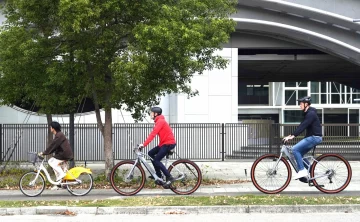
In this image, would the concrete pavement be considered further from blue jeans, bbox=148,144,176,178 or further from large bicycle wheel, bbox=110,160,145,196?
blue jeans, bbox=148,144,176,178

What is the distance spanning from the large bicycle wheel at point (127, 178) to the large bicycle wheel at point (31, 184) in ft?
5.08

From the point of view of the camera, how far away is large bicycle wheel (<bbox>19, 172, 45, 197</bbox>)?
12.2 meters

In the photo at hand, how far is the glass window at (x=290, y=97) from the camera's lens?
63625mm

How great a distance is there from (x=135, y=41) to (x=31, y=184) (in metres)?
4.08

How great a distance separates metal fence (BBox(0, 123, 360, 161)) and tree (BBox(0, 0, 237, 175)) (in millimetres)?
7906

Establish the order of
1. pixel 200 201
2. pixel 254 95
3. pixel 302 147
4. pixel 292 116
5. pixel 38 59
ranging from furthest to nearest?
1. pixel 254 95
2. pixel 292 116
3. pixel 38 59
4. pixel 302 147
5. pixel 200 201

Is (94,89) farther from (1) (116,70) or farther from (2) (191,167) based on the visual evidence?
(2) (191,167)

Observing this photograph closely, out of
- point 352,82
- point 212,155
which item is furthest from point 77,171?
point 352,82

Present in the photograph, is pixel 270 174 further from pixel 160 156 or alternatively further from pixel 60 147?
pixel 60 147

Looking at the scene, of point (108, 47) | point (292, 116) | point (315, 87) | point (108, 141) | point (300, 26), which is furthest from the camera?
point (315, 87)

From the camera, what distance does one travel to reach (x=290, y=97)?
63688 mm

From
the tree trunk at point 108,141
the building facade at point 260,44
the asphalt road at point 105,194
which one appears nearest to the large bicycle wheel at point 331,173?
the asphalt road at point 105,194

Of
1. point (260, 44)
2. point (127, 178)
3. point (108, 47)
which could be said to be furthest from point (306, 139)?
point (260, 44)

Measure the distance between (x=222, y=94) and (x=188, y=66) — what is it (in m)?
11.7
